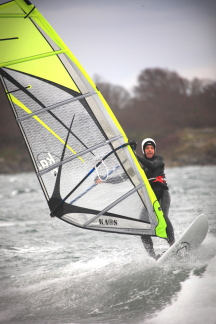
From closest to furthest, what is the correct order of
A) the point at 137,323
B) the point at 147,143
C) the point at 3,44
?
the point at 137,323, the point at 3,44, the point at 147,143

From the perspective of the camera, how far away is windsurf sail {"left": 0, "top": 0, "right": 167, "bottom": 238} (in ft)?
12.0

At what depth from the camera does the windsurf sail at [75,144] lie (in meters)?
3.66

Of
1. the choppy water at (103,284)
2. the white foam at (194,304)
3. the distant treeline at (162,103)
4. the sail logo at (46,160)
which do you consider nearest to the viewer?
the white foam at (194,304)

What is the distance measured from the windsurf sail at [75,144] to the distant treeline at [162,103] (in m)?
49.4

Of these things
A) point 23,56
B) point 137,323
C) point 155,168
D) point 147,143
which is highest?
point 23,56

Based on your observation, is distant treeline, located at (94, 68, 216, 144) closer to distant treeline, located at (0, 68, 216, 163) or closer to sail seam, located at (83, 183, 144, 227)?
distant treeline, located at (0, 68, 216, 163)

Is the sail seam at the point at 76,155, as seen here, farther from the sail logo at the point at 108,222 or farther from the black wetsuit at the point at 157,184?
the sail logo at the point at 108,222

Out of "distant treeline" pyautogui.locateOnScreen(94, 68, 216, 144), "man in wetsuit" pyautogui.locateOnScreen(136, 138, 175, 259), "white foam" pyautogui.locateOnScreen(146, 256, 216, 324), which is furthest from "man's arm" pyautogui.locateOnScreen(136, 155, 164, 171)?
"distant treeline" pyautogui.locateOnScreen(94, 68, 216, 144)

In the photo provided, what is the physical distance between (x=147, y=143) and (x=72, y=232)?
300cm

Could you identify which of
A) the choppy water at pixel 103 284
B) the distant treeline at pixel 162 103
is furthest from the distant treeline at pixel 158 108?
the choppy water at pixel 103 284

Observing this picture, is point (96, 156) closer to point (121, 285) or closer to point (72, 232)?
point (121, 285)

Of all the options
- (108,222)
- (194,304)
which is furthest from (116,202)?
(194,304)

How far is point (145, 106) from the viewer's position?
61.4 m

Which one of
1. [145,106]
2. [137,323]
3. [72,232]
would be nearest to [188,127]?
[145,106]
